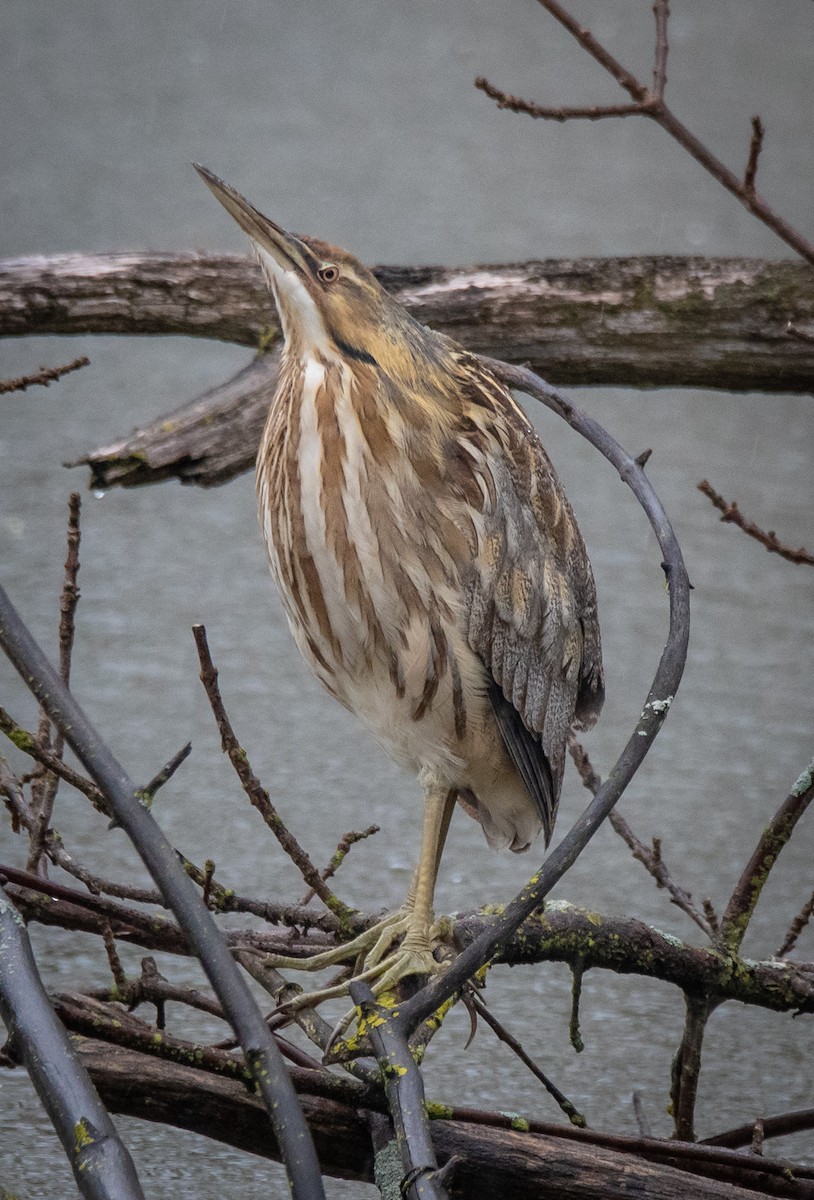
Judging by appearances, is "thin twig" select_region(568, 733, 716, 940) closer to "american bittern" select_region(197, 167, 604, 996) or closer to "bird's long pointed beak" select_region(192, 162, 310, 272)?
"american bittern" select_region(197, 167, 604, 996)

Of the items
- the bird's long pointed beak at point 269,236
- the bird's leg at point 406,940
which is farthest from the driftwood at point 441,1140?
the bird's long pointed beak at point 269,236

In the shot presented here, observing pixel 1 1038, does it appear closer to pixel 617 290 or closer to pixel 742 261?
pixel 617 290

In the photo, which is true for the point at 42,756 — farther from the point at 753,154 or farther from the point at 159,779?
the point at 753,154

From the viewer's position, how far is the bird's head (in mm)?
838

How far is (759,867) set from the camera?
0.96 m

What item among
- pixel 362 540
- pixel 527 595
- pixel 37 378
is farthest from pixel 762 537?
pixel 37 378

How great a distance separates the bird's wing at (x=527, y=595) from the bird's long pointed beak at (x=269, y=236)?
0.14m

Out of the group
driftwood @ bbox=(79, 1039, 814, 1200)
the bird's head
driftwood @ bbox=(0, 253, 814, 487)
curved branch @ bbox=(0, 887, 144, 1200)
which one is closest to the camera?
curved branch @ bbox=(0, 887, 144, 1200)

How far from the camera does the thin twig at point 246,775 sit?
2.43ft

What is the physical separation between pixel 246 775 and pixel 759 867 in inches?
14.5

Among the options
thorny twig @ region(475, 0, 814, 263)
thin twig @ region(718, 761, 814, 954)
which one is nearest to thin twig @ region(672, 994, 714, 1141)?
thin twig @ region(718, 761, 814, 954)

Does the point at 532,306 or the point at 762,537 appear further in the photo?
the point at 532,306

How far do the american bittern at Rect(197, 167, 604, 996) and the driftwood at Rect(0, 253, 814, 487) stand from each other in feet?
1.30

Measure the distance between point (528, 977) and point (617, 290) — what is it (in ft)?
2.15
